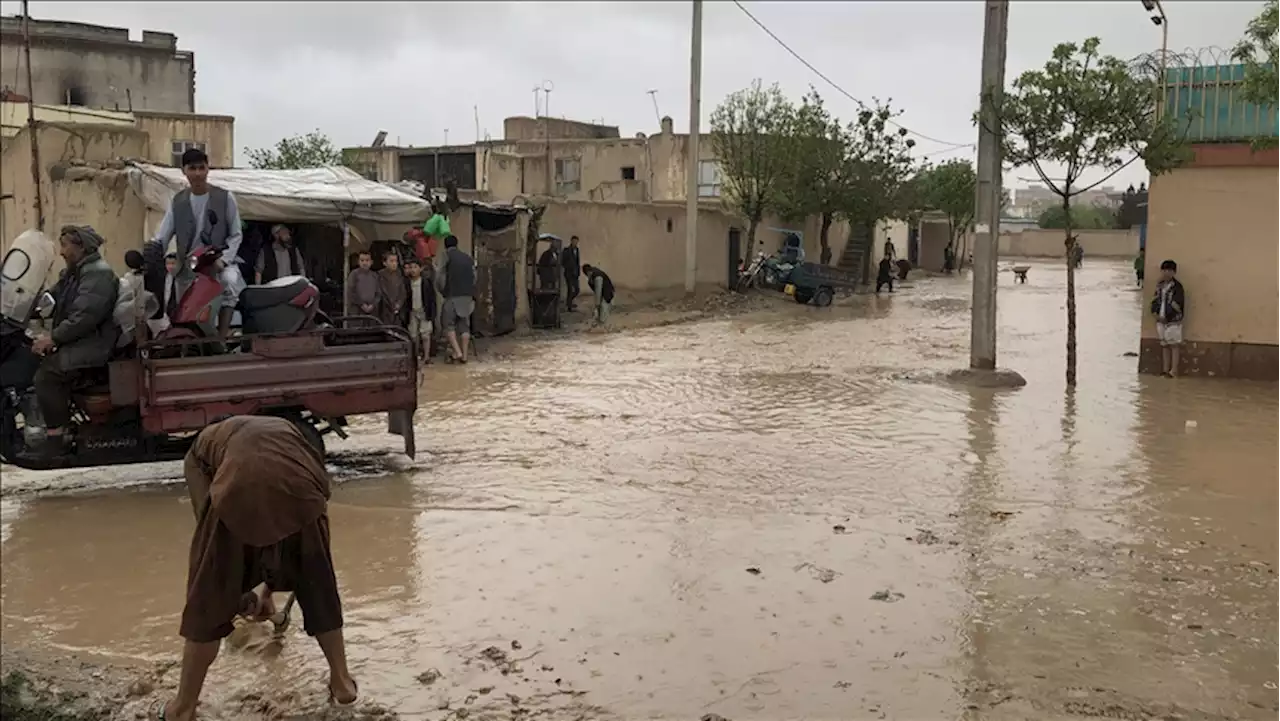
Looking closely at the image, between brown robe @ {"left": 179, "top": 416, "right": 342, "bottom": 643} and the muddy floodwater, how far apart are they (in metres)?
0.54

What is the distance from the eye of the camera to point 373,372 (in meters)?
8.32

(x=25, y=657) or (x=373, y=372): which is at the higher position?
(x=373, y=372)

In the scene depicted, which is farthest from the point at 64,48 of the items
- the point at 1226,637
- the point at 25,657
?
the point at 1226,637

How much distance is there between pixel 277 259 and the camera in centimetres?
1455

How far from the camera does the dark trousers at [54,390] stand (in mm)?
7316

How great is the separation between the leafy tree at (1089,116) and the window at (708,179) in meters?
28.9

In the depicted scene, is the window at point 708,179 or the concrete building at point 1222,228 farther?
the window at point 708,179

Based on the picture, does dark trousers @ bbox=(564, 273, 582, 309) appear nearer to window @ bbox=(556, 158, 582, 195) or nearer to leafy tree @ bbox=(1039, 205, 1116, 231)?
window @ bbox=(556, 158, 582, 195)

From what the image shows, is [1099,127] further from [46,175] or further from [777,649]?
[46,175]

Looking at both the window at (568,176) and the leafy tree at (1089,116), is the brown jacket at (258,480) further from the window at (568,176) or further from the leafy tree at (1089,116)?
the window at (568,176)

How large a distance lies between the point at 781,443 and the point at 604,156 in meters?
36.0

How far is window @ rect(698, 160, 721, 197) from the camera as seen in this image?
A: 139 ft

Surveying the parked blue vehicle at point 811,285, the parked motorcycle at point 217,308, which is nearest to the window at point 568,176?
the parked blue vehicle at point 811,285

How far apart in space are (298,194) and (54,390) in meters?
7.38
